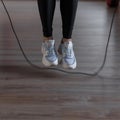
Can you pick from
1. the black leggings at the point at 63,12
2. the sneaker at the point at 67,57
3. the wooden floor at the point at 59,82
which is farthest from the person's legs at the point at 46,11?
the wooden floor at the point at 59,82

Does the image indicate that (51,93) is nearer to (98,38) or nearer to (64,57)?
(64,57)

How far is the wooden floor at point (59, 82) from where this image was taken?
4.89ft

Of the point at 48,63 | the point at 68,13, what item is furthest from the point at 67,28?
the point at 48,63

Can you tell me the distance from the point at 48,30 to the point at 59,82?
0.29 meters

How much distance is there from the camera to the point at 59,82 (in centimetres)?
178

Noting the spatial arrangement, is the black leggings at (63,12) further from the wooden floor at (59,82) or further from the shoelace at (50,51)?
the wooden floor at (59,82)

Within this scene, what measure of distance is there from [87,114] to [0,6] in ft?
7.28

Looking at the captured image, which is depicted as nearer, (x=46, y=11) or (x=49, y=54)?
(x=46, y=11)

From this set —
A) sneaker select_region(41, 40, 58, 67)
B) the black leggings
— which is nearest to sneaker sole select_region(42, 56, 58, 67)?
sneaker select_region(41, 40, 58, 67)

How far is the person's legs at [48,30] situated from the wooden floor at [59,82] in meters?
0.07

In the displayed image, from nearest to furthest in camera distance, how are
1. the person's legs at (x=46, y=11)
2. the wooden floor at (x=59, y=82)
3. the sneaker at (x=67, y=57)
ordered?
the wooden floor at (x=59, y=82), the person's legs at (x=46, y=11), the sneaker at (x=67, y=57)

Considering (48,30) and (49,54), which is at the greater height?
(48,30)

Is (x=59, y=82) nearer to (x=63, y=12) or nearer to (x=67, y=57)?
(x=67, y=57)

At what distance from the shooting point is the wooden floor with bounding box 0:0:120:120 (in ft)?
4.89
